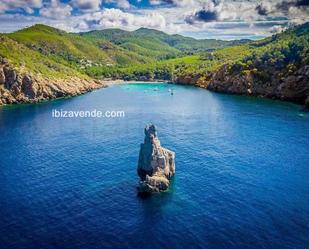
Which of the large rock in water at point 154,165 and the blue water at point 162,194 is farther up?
the large rock in water at point 154,165

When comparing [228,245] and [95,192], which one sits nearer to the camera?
[228,245]

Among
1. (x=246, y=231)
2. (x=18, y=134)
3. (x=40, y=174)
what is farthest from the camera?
(x=18, y=134)

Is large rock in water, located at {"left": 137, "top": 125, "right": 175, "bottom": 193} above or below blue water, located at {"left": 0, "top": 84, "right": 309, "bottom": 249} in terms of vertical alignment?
above

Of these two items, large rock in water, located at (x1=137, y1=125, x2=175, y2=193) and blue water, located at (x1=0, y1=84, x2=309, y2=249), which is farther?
large rock in water, located at (x1=137, y1=125, x2=175, y2=193)

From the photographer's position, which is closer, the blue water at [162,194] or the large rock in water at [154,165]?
the blue water at [162,194]

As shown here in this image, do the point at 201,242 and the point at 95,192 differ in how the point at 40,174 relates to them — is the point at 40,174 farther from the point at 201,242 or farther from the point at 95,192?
the point at 201,242

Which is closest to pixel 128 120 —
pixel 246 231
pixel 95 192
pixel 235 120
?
pixel 235 120
